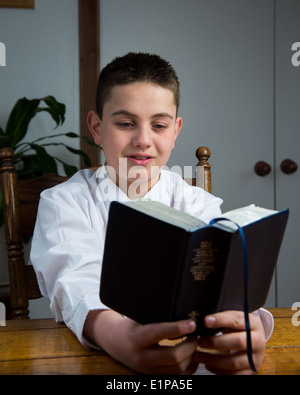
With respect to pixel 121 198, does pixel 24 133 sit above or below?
above

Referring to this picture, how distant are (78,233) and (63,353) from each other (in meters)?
0.26

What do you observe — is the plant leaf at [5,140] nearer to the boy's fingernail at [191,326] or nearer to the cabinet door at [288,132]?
the cabinet door at [288,132]

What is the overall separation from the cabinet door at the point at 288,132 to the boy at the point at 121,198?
4.25ft

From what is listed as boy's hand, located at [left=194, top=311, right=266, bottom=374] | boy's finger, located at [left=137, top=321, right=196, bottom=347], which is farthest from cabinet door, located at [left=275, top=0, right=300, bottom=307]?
boy's finger, located at [left=137, top=321, right=196, bottom=347]

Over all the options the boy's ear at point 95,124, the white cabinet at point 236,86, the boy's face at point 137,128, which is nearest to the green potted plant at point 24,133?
the white cabinet at point 236,86

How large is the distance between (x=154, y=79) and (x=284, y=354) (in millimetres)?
599

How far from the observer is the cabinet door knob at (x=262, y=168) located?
2.29 meters

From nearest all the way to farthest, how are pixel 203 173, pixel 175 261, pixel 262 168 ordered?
pixel 175 261, pixel 203 173, pixel 262 168

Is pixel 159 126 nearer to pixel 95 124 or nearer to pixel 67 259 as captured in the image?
pixel 95 124

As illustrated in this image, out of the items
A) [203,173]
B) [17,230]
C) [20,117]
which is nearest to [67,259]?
[17,230]

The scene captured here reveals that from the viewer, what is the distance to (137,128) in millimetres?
923

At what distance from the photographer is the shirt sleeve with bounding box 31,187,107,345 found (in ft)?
2.38

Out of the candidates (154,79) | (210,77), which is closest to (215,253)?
(154,79)
